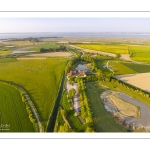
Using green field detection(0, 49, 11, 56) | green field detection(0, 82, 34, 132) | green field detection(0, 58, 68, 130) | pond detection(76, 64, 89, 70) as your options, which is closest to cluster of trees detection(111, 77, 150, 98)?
pond detection(76, 64, 89, 70)

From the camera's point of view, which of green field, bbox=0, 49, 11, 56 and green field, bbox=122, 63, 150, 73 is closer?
green field, bbox=122, 63, 150, 73

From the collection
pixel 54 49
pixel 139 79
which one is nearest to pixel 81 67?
pixel 139 79

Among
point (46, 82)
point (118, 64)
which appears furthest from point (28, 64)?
point (118, 64)

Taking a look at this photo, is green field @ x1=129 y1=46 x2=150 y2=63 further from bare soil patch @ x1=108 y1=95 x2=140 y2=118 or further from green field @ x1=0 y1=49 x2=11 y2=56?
green field @ x1=0 y1=49 x2=11 y2=56

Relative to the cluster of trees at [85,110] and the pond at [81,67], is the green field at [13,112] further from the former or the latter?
the pond at [81,67]

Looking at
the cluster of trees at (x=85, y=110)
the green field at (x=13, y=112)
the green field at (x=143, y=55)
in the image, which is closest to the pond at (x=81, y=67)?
the cluster of trees at (x=85, y=110)
